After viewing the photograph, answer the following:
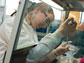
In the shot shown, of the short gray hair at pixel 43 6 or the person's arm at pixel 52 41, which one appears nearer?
the person's arm at pixel 52 41

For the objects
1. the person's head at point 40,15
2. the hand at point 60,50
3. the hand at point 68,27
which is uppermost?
the person's head at point 40,15

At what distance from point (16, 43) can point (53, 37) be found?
0.93 feet

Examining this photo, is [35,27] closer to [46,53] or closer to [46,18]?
[46,18]

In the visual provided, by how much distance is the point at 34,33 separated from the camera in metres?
1.10

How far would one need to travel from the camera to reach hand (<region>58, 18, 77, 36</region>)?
93 cm

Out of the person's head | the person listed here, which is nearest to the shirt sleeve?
the person

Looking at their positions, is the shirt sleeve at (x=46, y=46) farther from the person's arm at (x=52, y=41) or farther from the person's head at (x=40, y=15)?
the person's head at (x=40, y=15)

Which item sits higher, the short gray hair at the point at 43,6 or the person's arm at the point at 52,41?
the short gray hair at the point at 43,6

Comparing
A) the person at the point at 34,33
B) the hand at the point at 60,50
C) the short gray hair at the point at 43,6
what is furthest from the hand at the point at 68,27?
the short gray hair at the point at 43,6

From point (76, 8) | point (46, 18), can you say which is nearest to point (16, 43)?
point (46, 18)

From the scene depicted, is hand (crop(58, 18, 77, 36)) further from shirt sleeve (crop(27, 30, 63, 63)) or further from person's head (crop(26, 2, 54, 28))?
person's head (crop(26, 2, 54, 28))

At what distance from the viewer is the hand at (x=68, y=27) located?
36.5 inches

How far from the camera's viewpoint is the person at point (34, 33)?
94cm

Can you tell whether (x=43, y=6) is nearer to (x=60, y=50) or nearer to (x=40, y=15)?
(x=40, y=15)
